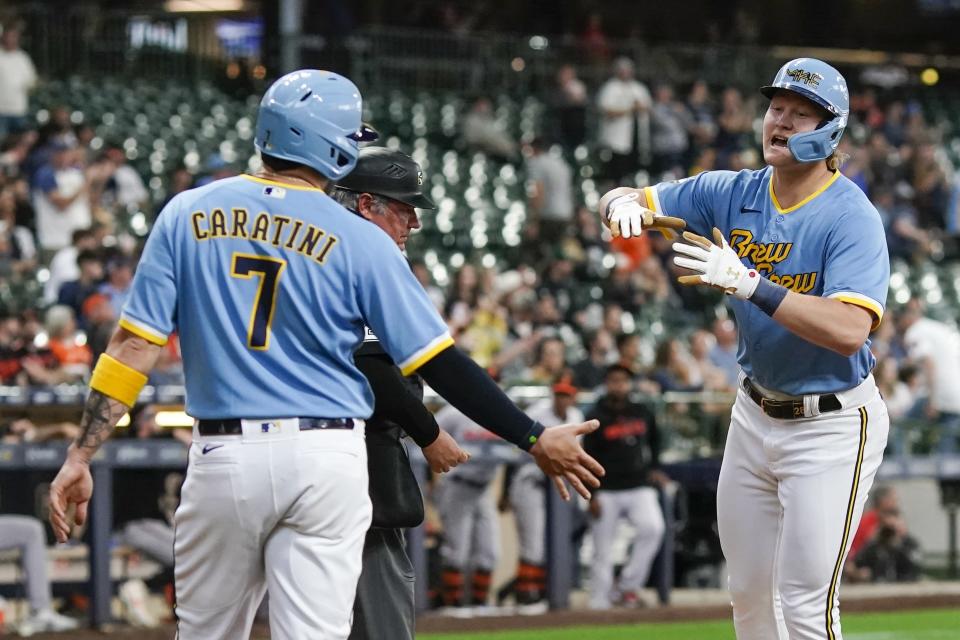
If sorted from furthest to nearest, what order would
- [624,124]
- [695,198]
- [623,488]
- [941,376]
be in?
[624,124], [941,376], [623,488], [695,198]

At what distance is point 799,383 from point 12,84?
10.9 meters

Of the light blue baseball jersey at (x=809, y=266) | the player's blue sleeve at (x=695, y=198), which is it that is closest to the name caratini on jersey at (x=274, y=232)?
the light blue baseball jersey at (x=809, y=266)

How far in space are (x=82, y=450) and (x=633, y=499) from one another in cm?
692

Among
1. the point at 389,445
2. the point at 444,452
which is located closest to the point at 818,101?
the point at 444,452

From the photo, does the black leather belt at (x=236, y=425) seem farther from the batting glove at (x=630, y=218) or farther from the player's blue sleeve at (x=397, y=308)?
the batting glove at (x=630, y=218)

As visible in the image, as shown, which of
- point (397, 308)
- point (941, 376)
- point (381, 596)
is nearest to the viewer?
point (397, 308)

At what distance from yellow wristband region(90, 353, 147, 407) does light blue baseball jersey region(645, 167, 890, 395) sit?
2.04 m

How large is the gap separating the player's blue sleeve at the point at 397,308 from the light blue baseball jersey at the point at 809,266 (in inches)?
57.5

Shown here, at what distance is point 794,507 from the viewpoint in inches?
199

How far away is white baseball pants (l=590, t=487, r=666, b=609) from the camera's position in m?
10.4

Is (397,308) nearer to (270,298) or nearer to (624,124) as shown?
(270,298)

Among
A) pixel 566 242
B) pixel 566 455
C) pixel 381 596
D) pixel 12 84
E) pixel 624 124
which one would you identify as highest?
pixel 12 84

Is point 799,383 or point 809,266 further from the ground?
point 809,266

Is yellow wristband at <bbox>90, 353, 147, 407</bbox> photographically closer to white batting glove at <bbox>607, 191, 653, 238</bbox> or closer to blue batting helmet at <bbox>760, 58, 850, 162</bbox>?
white batting glove at <bbox>607, 191, 653, 238</bbox>
